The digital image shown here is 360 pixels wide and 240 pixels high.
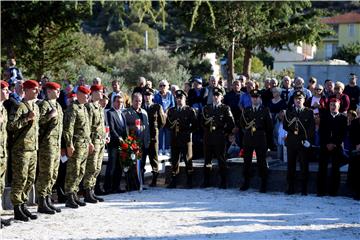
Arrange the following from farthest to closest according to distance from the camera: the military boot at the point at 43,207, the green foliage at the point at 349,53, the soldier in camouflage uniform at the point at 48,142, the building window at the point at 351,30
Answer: the building window at the point at 351,30 → the green foliage at the point at 349,53 → the military boot at the point at 43,207 → the soldier in camouflage uniform at the point at 48,142

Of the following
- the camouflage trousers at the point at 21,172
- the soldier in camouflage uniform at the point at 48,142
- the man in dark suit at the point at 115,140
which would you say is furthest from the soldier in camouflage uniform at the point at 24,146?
the man in dark suit at the point at 115,140

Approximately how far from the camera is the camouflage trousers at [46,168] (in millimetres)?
9562

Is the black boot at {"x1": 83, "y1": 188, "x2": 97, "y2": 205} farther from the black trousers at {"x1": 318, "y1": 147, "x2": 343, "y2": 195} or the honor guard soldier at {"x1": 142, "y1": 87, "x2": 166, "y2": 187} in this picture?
the black trousers at {"x1": 318, "y1": 147, "x2": 343, "y2": 195}

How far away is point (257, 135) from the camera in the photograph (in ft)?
39.3

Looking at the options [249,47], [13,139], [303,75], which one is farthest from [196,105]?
[249,47]

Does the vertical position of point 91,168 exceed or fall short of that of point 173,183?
it exceeds it

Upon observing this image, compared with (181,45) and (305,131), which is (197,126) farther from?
(181,45)

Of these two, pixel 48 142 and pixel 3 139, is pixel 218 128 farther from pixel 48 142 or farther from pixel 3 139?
pixel 3 139

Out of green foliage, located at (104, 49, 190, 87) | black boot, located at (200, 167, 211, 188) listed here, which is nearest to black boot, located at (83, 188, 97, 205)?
black boot, located at (200, 167, 211, 188)

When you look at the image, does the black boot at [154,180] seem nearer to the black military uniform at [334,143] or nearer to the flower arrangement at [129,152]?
the flower arrangement at [129,152]

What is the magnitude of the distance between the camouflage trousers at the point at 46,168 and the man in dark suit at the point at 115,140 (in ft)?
7.42

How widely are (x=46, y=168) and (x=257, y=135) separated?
4.12 m

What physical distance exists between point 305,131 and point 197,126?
84.2 inches

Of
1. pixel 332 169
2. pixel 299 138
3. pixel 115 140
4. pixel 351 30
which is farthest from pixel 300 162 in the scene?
pixel 351 30
